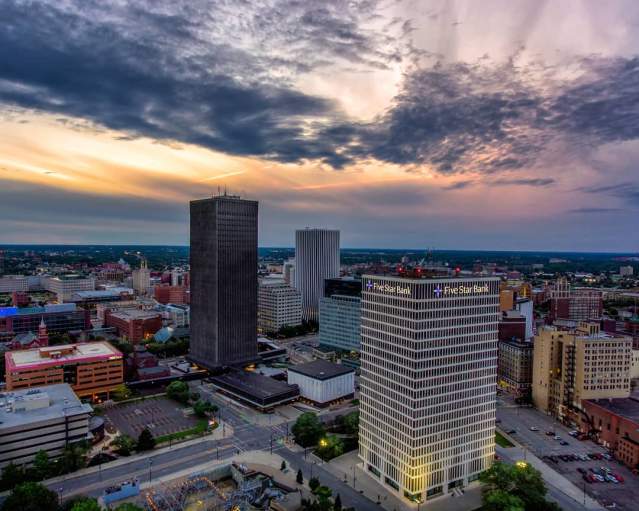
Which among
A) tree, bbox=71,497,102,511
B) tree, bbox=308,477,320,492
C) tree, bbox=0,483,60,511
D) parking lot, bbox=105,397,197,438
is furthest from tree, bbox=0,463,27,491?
tree, bbox=308,477,320,492

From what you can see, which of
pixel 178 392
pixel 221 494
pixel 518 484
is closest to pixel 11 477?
pixel 221 494

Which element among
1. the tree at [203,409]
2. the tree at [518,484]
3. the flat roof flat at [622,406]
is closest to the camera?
the tree at [518,484]

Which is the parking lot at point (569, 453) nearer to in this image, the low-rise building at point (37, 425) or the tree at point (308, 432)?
the tree at point (308, 432)

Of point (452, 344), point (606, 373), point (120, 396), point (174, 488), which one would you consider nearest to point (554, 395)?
→ point (606, 373)

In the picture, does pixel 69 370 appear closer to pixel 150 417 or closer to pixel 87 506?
pixel 150 417

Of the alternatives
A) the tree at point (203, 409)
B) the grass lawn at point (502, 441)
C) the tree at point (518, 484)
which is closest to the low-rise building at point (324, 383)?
the tree at point (203, 409)

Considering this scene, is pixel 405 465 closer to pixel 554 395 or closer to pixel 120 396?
pixel 554 395

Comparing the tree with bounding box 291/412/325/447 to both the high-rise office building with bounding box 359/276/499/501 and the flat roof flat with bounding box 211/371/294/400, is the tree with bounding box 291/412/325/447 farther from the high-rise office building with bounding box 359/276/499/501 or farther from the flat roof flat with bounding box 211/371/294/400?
the flat roof flat with bounding box 211/371/294/400
